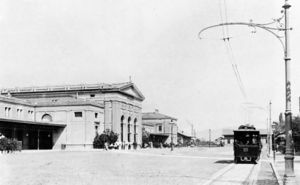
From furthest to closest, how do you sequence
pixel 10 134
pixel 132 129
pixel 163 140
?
pixel 163 140
pixel 132 129
pixel 10 134

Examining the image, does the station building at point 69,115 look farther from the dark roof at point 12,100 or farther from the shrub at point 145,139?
the shrub at point 145,139

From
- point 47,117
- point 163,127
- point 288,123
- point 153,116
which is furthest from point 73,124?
point 153,116

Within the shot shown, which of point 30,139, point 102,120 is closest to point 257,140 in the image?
point 30,139

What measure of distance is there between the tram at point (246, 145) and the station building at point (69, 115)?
30912 millimetres

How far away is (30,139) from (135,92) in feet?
104

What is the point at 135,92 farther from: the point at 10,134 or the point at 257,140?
the point at 257,140

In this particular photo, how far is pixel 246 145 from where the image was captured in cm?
3130

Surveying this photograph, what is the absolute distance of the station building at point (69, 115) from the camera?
2477 inches

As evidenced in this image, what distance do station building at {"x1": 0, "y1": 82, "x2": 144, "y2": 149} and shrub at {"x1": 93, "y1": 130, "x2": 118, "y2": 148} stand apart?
98 centimetres

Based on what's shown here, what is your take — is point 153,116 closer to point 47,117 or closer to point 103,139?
point 103,139

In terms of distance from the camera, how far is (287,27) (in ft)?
48.0

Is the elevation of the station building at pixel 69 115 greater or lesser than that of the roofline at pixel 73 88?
lesser

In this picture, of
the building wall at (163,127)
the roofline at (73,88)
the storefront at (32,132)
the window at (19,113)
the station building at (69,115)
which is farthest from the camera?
the building wall at (163,127)

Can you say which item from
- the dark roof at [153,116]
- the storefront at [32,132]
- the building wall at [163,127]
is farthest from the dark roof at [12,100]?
the dark roof at [153,116]
